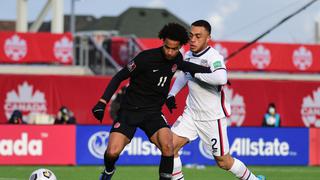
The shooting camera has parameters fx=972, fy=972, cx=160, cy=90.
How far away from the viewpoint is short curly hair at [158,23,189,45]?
42.6 ft

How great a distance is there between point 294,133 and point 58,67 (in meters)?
13.9

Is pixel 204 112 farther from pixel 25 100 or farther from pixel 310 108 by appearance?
pixel 310 108

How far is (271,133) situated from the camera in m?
25.4

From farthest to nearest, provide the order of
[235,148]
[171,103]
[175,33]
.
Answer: [235,148]
[171,103]
[175,33]

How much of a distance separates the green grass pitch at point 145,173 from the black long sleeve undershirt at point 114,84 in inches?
222

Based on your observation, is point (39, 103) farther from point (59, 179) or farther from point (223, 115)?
point (223, 115)

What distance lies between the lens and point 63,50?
35.8 metres

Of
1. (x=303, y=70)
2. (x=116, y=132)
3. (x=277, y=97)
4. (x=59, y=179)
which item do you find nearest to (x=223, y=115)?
(x=116, y=132)

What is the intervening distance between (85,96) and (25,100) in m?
2.17

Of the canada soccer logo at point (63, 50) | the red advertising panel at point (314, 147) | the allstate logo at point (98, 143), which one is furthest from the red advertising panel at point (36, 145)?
the canada soccer logo at point (63, 50)

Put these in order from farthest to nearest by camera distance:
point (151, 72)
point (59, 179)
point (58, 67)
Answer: point (58, 67) → point (59, 179) → point (151, 72)

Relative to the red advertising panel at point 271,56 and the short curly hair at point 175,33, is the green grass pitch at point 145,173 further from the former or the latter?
the red advertising panel at point 271,56

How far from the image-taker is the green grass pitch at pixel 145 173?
19180mm

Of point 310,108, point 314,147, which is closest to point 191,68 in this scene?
point 314,147
